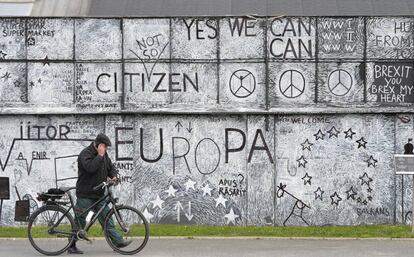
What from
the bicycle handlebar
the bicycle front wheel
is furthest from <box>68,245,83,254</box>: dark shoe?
the bicycle handlebar

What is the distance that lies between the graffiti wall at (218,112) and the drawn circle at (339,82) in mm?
18

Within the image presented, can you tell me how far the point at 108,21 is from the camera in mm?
15445

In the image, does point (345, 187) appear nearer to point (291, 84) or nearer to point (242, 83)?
point (291, 84)

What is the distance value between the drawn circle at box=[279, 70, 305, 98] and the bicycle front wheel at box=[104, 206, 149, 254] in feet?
14.7

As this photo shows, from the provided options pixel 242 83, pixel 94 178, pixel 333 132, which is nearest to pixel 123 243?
pixel 94 178

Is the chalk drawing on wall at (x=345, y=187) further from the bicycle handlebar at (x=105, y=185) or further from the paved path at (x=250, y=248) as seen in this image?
the bicycle handlebar at (x=105, y=185)

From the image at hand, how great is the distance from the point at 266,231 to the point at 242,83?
2744 millimetres

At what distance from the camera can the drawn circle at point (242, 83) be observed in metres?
15.3

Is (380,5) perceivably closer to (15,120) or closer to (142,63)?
(142,63)

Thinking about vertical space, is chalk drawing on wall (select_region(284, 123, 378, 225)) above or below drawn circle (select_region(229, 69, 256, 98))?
below

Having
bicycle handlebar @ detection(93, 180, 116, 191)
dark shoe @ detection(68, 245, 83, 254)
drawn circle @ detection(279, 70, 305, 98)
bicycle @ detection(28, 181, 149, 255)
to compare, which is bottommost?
dark shoe @ detection(68, 245, 83, 254)

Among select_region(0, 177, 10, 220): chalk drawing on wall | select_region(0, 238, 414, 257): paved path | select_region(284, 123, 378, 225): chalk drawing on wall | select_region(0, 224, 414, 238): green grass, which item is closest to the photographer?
select_region(0, 238, 414, 257): paved path

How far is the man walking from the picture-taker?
1178 centimetres

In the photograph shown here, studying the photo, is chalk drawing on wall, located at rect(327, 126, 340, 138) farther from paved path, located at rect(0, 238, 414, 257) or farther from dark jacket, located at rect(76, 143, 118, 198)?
dark jacket, located at rect(76, 143, 118, 198)
